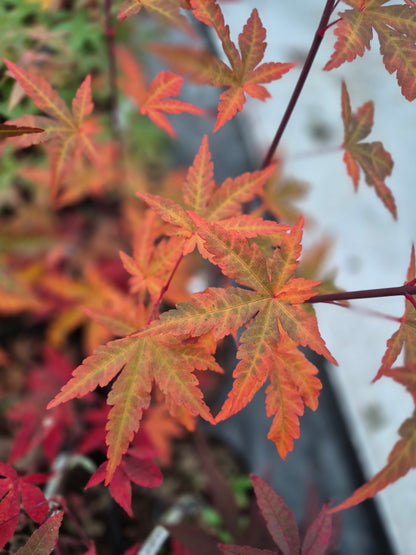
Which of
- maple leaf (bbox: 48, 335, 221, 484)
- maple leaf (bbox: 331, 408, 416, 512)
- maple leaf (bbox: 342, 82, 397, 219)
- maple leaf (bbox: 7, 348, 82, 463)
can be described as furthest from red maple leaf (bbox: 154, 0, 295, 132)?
maple leaf (bbox: 7, 348, 82, 463)

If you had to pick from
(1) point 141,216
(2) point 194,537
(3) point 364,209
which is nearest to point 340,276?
(3) point 364,209

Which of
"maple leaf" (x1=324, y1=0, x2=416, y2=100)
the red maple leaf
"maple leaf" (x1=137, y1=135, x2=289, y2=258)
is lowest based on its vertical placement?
"maple leaf" (x1=137, y1=135, x2=289, y2=258)

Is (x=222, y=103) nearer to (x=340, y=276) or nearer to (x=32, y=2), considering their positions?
(x=32, y=2)

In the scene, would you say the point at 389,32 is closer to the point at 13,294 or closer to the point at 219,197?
the point at 219,197

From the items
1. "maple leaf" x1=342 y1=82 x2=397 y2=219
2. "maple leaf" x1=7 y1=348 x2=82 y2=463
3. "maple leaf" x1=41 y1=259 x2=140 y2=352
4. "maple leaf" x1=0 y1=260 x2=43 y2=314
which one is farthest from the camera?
"maple leaf" x1=41 y1=259 x2=140 y2=352

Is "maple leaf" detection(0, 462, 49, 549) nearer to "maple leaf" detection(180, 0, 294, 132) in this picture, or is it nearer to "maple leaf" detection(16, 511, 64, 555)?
"maple leaf" detection(16, 511, 64, 555)
